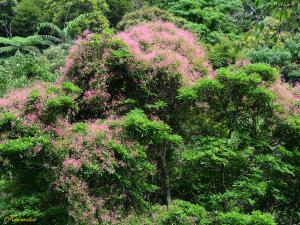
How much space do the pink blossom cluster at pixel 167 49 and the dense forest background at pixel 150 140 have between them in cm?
2

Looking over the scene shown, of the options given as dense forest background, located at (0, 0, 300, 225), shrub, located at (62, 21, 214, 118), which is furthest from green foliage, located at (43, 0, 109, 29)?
dense forest background, located at (0, 0, 300, 225)

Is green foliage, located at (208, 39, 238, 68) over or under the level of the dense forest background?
under

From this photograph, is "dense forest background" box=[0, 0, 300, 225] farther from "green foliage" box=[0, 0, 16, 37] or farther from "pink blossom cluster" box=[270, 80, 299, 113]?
"green foliage" box=[0, 0, 16, 37]

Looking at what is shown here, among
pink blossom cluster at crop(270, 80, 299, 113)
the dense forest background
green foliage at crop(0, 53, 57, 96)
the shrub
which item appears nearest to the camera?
the dense forest background

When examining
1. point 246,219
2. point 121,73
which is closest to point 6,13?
point 121,73

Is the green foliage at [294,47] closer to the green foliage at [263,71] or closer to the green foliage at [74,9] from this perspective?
the green foliage at [74,9]

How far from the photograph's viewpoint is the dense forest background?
637 cm

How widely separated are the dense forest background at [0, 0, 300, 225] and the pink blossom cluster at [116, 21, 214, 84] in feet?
0.08

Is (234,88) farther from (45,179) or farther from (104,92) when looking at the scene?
(45,179)

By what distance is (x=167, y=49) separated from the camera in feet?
26.9

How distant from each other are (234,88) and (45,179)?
348 cm

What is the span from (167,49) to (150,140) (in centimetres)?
209

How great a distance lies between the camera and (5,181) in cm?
780

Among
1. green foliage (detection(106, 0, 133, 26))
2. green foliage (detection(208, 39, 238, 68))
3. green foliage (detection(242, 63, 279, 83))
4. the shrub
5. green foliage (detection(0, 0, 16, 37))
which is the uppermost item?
green foliage (detection(242, 63, 279, 83))
